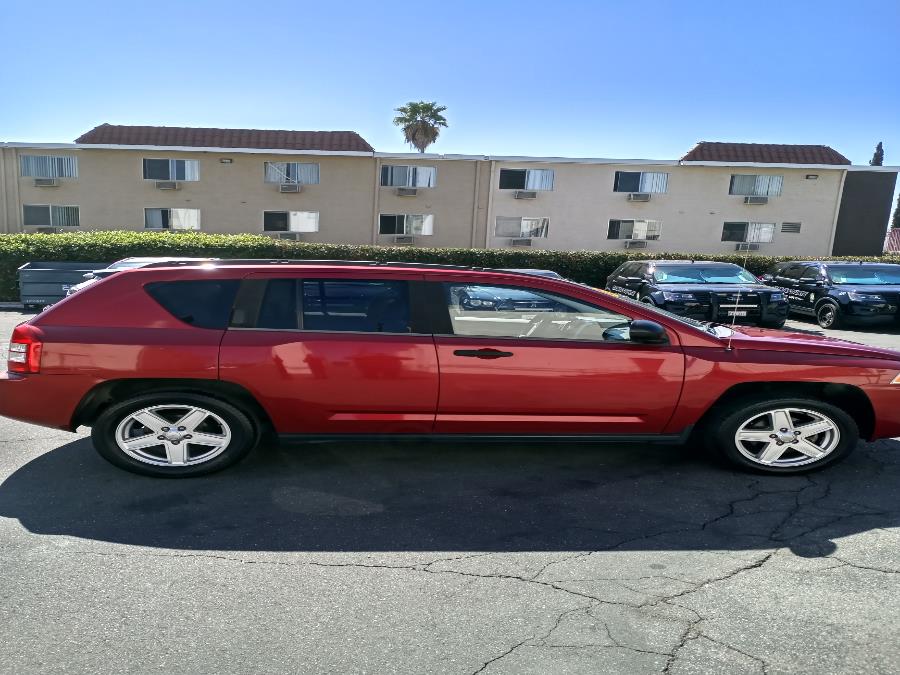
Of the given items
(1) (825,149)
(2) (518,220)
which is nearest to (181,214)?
(2) (518,220)

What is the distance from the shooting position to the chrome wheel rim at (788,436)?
4.02 meters

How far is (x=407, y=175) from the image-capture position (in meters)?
23.7

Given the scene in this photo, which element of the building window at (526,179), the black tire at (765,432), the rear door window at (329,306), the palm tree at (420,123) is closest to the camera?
the rear door window at (329,306)

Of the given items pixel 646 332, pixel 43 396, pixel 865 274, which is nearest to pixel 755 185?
pixel 865 274

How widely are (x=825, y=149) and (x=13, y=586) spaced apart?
3118cm

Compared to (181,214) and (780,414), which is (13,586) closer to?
(780,414)

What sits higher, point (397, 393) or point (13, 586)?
point (397, 393)

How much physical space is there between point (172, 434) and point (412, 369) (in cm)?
159

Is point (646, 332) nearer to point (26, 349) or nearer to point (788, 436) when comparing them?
point (788, 436)

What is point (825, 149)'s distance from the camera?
85.9 ft

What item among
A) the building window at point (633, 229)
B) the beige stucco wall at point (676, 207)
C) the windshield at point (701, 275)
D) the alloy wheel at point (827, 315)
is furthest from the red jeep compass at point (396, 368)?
the building window at point (633, 229)

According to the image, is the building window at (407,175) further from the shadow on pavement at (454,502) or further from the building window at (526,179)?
the shadow on pavement at (454,502)

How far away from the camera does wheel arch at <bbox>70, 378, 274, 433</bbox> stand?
378 cm

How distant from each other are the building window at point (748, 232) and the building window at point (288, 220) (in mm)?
16775
